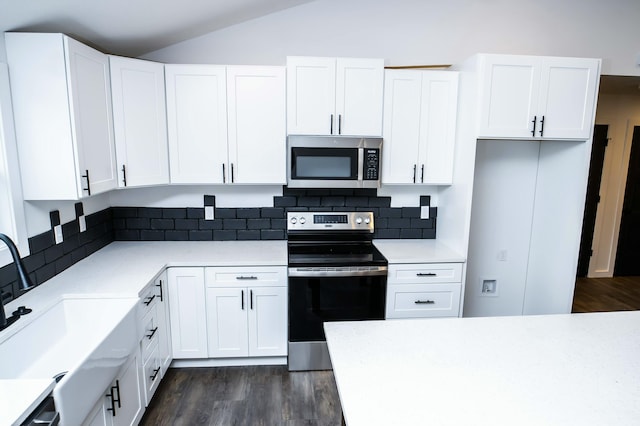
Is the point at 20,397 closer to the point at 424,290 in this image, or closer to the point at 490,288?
the point at 424,290

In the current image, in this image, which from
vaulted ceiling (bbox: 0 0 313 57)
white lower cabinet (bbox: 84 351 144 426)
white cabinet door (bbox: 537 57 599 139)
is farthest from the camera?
white cabinet door (bbox: 537 57 599 139)

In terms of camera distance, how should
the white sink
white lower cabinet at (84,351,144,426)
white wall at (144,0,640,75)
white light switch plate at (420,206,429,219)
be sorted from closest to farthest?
the white sink < white lower cabinet at (84,351,144,426) < white wall at (144,0,640,75) < white light switch plate at (420,206,429,219)

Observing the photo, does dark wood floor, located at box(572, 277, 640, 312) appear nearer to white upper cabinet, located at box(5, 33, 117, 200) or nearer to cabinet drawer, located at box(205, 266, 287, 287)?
cabinet drawer, located at box(205, 266, 287, 287)

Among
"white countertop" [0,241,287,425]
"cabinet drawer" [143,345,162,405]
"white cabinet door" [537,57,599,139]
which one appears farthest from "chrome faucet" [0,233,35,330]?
"white cabinet door" [537,57,599,139]

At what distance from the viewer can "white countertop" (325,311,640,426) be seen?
3.39 feet

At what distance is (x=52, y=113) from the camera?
1873 millimetres

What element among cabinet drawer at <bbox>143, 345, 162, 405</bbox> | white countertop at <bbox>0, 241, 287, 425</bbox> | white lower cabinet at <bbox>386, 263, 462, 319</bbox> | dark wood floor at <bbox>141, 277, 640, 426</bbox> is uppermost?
white countertop at <bbox>0, 241, 287, 425</bbox>

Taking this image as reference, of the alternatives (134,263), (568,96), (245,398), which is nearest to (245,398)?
(245,398)

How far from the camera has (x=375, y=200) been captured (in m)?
3.07

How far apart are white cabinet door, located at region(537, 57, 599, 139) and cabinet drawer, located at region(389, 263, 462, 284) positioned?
3.68 ft

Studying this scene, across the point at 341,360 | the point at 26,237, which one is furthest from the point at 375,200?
the point at 26,237

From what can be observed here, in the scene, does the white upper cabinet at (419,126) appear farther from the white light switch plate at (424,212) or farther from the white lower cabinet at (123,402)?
the white lower cabinet at (123,402)

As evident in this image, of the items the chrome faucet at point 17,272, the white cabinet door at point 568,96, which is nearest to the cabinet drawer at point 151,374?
the chrome faucet at point 17,272

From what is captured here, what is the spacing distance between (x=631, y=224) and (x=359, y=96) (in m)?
4.23
